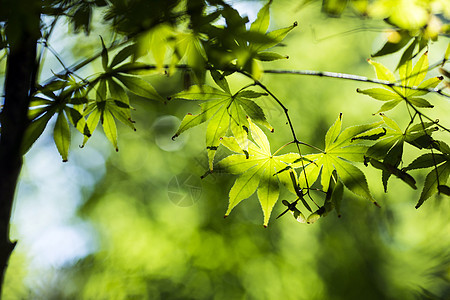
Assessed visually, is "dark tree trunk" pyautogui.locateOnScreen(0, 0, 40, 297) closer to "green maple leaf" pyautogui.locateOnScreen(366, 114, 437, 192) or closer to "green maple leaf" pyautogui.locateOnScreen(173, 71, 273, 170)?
"green maple leaf" pyautogui.locateOnScreen(173, 71, 273, 170)

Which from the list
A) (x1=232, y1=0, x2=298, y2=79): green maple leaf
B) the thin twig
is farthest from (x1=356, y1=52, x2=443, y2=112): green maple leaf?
(x1=232, y1=0, x2=298, y2=79): green maple leaf

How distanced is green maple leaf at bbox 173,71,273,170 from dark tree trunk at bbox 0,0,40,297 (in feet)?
1.00

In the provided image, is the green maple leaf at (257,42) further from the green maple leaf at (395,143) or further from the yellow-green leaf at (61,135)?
the yellow-green leaf at (61,135)

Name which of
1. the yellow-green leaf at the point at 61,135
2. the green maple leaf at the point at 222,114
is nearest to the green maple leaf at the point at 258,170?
the green maple leaf at the point at 222,114

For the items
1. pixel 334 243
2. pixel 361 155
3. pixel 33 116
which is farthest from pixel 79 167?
pixel 361 155

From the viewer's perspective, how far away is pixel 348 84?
4.57 meters

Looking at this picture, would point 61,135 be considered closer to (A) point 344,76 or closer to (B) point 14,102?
(B) point 14,102

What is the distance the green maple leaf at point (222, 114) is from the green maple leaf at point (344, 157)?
152 millimetres

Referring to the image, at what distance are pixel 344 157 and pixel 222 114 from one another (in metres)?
0.32

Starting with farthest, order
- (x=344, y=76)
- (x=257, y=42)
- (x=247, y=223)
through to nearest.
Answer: (x=247, y=223) < (x=344, y=76) < (x=257, y=42)

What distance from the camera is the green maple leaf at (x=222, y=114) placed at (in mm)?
779

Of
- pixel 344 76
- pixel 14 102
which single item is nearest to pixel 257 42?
pixel 344 76

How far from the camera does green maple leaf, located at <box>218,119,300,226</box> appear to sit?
0.81 metres

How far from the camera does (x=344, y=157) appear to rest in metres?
0.81
